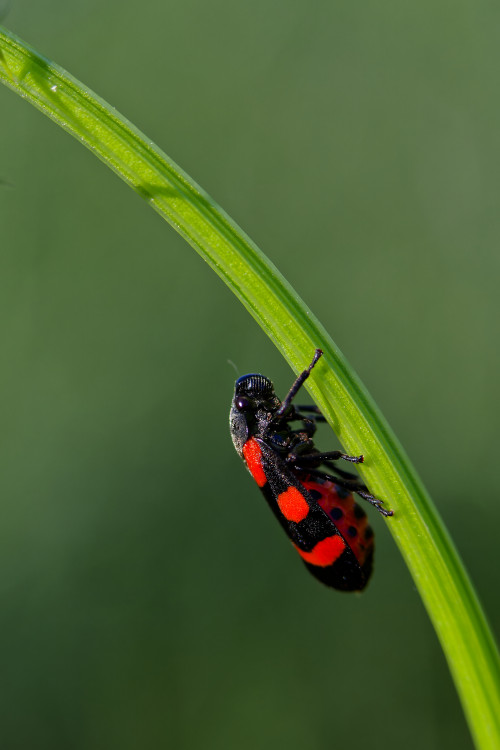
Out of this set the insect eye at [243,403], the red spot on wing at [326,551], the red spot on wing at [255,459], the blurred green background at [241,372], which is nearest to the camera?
the red spot on wing at [326,551]

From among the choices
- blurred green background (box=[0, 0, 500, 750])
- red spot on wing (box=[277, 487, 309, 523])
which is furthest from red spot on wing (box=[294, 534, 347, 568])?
blurred green background (box=[0, 0, 500, 750])

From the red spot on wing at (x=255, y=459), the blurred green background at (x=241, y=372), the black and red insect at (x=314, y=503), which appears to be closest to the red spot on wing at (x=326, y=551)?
the black and red insect at (x=314, y=503)

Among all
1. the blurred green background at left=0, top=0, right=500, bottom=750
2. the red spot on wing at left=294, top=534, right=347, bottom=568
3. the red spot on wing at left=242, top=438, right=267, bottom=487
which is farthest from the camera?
the blurred green background at left=0, top=0, right=500, bottom=750

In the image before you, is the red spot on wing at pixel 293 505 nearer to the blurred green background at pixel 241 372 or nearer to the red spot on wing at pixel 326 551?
the red spot on wing at pixel 326 551

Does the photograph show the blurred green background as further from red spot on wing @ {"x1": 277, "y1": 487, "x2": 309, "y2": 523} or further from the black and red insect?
red spot on wing @ {"x1": 277, "y1": 487, "x2": 309, "y2": 523}

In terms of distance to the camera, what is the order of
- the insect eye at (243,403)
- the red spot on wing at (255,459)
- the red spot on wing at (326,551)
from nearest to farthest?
the red spot on wing at (326,551) < the red spot on wing at (255,459) < the insect eye at (243,403)

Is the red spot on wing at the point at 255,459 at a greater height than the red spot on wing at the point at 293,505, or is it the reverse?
the red spot on wing at the point at 255,459

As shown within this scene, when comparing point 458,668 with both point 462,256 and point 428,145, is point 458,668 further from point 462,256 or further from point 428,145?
point 428,145

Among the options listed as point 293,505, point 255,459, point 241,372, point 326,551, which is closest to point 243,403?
point 255,459

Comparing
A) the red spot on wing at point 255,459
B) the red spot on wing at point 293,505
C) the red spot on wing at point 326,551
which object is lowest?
the red spot on wing at point 326,551

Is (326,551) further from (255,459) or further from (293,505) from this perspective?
(255,459)
